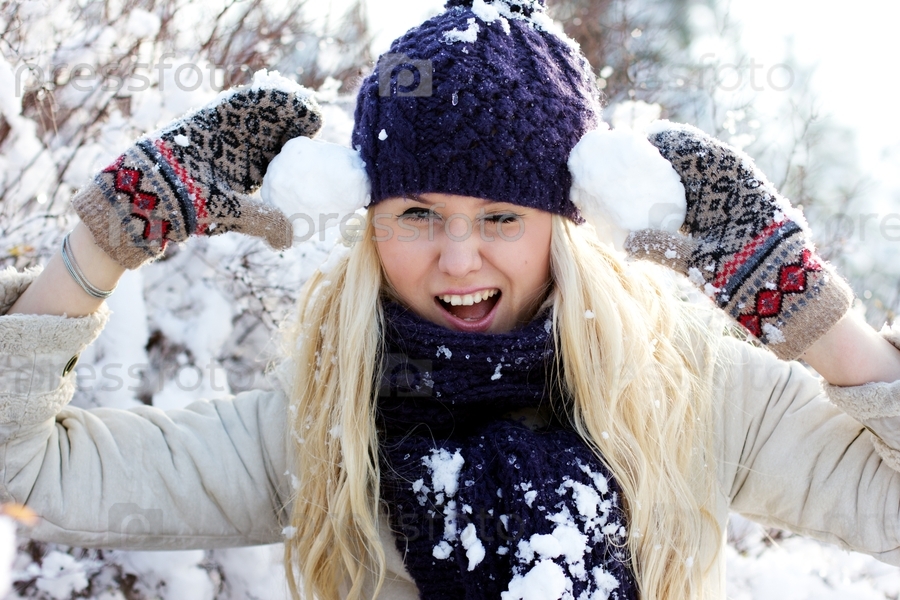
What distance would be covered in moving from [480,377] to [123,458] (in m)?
0.92

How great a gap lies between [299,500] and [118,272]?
73 centimetres

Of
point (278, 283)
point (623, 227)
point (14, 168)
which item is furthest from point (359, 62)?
point (623, 227)

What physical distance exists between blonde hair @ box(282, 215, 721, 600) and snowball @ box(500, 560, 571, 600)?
22cm

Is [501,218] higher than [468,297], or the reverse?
[501,218]

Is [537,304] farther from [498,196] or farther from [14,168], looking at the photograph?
[14,168]

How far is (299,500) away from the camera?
1.91 m

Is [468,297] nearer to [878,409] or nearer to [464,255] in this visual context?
[464,255]

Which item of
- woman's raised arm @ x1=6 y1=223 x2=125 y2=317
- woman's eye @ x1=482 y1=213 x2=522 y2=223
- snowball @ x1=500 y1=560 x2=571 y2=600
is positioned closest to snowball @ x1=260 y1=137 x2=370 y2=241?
woman's eye @ x1=482 y1=213 x2=522 y2=223

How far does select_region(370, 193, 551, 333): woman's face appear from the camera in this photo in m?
1.83

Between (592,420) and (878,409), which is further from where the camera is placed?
(592,420)

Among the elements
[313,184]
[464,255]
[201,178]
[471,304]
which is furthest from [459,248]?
[201,178]

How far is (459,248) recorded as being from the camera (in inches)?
71.5
